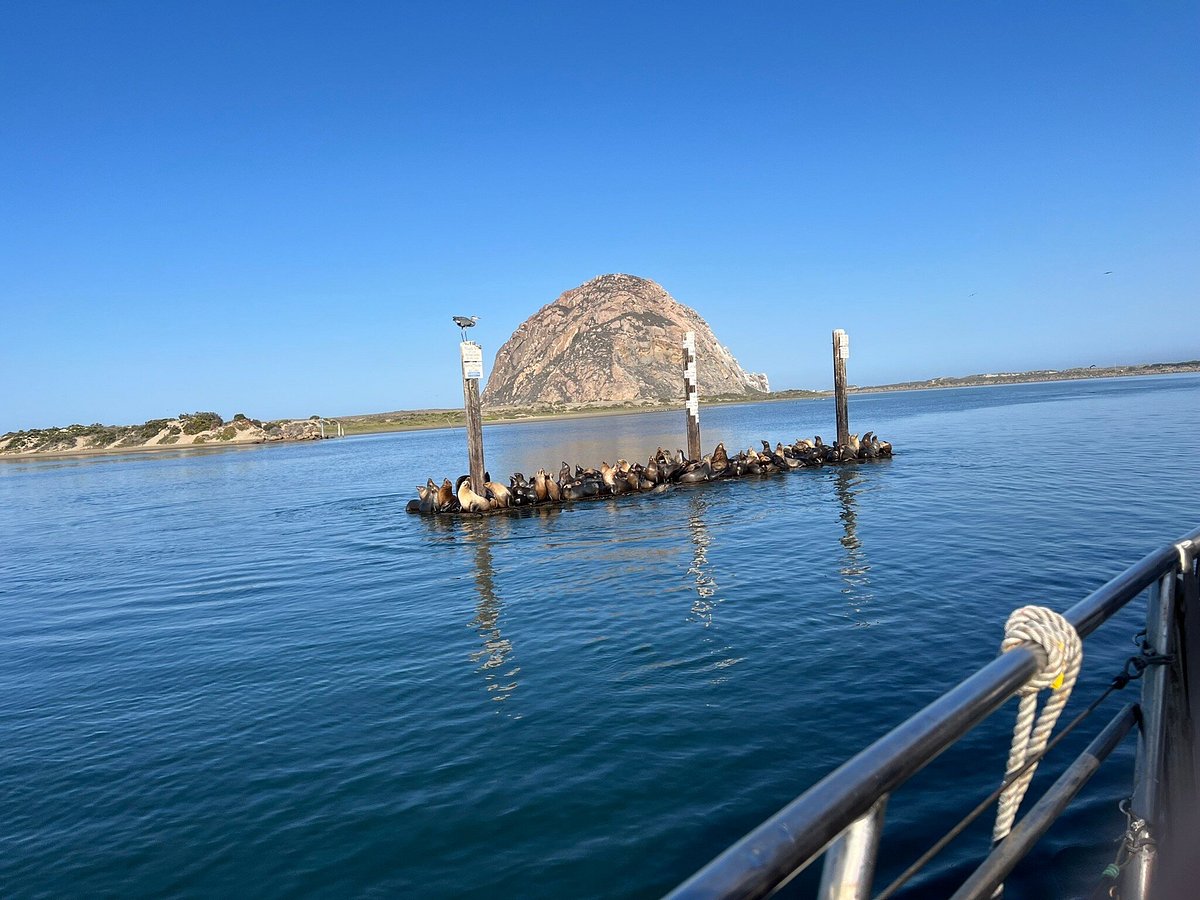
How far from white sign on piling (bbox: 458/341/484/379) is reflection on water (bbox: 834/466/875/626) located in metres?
12.3

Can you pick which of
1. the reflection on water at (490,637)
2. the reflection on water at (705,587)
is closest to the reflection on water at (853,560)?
the reflection on water at (705,587)

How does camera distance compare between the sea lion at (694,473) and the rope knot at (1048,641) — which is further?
the sea lion at (694,473)

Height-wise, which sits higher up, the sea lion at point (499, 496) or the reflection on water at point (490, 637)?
the sea lion at point (499, 496)

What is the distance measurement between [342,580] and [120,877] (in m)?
10.0

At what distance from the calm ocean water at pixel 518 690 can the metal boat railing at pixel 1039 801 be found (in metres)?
2.43

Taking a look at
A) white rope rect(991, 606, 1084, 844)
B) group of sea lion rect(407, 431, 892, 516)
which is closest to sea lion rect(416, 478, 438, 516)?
group of sea lion rect(407, 431, 892, 516)

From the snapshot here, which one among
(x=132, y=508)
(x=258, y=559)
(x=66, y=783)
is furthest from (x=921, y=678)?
(x=132, y=508)

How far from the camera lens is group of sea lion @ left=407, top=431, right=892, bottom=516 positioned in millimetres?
24156

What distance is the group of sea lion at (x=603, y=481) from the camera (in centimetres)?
2416

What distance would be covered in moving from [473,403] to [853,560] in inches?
591

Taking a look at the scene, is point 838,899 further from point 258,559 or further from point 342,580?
point 258,559

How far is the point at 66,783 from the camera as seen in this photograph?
23.1 feet

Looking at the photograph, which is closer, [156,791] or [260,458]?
[156,791]

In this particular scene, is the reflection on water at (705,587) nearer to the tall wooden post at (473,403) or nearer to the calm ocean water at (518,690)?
the calm ocean water at (518,690)
